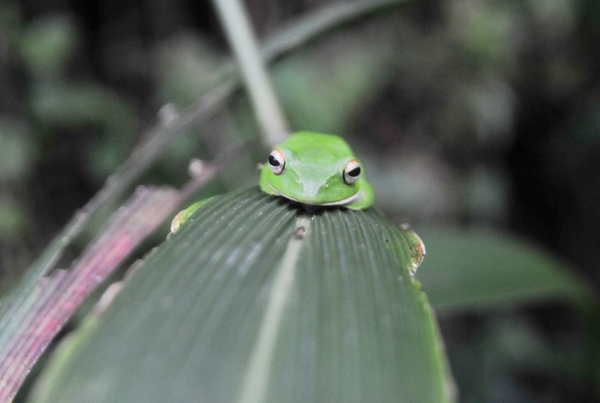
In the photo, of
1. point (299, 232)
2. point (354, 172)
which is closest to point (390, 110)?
point (354, 172)

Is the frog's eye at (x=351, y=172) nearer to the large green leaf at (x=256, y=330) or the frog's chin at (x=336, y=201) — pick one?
the frog's chin at (x=336, y=201)

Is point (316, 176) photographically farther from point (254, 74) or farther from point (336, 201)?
point (254, 74)

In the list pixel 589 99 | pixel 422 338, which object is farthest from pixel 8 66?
pixel 589 99

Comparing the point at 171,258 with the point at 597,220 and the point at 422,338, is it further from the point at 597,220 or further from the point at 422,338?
the point at 597,220

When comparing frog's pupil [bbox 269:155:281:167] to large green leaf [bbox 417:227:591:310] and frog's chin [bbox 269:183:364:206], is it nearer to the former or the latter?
frog's chin [bbox 269:183:364:206]

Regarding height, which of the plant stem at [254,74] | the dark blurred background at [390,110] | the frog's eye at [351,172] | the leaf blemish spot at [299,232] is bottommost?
the leaf blemish spot at [299,232]

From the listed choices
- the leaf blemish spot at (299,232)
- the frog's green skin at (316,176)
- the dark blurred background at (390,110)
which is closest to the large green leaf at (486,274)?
the frog's green skin at (316,176)

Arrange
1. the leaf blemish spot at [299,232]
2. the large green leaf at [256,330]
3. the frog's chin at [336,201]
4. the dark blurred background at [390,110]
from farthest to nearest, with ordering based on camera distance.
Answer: the dark blurred background at [390,110], the frog's chin at [336,201], the leaf blemish spot at [299,232], the large green leaf at [256,330]

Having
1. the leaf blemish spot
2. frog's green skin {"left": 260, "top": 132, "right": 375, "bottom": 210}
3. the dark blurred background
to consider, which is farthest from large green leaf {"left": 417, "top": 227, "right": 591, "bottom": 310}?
the dark blurred background
